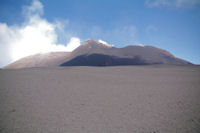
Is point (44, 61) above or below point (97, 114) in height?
above

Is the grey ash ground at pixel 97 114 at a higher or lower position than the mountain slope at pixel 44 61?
lower

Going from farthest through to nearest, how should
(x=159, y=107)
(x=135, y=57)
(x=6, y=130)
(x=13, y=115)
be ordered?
(x=135, y=57) < (x=159, y=107) < (x=13, y=115) < (x=6, y=130)

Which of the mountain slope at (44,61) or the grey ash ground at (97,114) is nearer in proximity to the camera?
the grey ash ground at (97,114)

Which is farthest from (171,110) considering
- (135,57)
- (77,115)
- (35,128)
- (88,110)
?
(135,57)

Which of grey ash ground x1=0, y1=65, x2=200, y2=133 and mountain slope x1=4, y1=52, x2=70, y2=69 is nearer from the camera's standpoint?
grey ash ground x1=0, y1=65, x2=200, y2=133

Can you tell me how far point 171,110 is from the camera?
17.1ft

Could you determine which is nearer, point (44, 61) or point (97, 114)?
point (97, 114)

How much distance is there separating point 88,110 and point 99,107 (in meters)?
0.59

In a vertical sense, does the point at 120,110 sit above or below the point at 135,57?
below

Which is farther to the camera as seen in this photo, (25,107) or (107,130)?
(25,107)

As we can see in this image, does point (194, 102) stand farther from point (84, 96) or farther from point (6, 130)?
point (6, 130)

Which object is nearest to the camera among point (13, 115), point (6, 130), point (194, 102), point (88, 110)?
point (6, 130)

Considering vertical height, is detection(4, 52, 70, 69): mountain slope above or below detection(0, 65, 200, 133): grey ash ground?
above

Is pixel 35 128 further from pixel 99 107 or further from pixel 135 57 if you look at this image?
pixel 135 57
